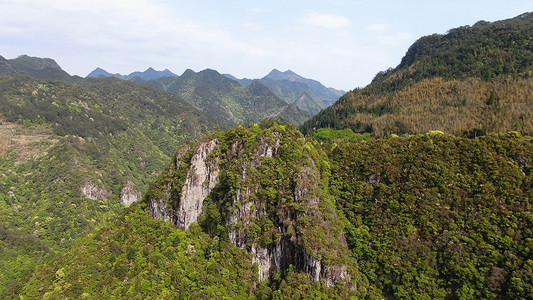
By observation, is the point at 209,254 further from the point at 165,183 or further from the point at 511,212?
the point at 511,212

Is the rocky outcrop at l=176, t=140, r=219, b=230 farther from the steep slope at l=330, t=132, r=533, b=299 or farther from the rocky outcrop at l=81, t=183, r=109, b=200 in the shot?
the rocky outcrop at l=81, t=183, r=109, b=200

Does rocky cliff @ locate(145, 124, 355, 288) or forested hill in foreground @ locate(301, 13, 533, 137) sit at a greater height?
forested hill in foreground @ locate(301, 13, 533, 137)

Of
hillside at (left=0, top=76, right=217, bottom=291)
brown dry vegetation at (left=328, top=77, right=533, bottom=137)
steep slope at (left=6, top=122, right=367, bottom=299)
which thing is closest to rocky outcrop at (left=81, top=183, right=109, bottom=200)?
hillside at (left=0, top=76, right=217, bottom=291)

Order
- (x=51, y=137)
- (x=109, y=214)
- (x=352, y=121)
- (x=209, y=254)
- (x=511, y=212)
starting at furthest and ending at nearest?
(x=51, y=137)
(x=109, y=214)
(x=352, y=121)
(x=209, y=254)
(x=511, y=212)

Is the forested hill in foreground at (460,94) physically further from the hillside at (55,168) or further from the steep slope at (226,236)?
the hillside at (55,168)

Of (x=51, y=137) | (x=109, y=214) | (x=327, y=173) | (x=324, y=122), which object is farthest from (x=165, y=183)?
(x=51, y=137)

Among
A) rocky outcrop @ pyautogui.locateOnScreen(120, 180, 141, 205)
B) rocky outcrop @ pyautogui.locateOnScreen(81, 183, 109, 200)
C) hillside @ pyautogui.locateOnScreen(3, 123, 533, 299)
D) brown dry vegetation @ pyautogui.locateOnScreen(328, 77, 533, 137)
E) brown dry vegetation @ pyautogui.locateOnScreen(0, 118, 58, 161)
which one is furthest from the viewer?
rocky outcrop @ pyautogui.locateOnScreen(120, 180, 141, 205)
